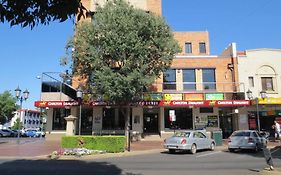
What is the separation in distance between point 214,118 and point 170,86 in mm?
5473

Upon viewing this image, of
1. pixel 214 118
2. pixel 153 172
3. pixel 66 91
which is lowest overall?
pixel 153 172

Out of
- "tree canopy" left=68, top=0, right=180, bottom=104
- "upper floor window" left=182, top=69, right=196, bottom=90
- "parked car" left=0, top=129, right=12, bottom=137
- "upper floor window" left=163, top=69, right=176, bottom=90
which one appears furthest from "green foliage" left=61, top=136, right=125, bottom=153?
"parked car" left=0, top=129, right=12, bottom=137

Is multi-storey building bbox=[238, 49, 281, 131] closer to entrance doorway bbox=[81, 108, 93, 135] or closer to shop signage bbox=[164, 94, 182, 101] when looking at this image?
shop signage bbox=[164, 94, 182, 101]

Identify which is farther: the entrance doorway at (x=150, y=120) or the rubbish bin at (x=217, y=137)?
the entrance doorway at (x=150, y=120)

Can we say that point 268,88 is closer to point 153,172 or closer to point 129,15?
point 129,15

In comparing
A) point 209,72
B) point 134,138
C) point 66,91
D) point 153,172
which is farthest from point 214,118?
point 153,172

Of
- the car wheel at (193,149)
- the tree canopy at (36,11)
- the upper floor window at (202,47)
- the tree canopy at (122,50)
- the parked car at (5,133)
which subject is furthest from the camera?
the parked car at (5,133)

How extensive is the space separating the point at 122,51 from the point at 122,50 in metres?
0.18

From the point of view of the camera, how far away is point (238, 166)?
48.2 feet

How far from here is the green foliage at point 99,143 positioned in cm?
2111

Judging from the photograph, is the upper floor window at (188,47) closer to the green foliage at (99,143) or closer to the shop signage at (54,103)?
the shop signage at (54,103)

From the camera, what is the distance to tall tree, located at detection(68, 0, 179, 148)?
2773 cm

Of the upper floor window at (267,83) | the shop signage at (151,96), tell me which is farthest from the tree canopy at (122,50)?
the upper floor window at (267,83)

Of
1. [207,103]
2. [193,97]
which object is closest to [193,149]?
[207,103]
